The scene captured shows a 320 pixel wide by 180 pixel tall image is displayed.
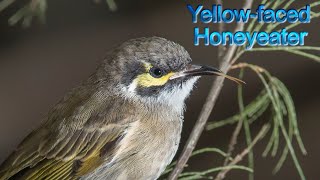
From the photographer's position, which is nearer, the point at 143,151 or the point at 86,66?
the point at 143,151

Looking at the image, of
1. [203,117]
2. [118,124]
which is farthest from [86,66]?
[203,117]

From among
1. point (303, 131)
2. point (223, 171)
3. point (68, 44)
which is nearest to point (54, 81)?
point (68, 44)

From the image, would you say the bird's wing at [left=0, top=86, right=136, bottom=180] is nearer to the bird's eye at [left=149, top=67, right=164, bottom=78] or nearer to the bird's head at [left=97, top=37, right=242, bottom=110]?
the bird's head at [left=97, top=37, right=242, bottom=110]

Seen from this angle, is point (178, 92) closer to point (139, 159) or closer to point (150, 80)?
point (150, 80)

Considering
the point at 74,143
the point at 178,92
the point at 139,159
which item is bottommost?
the point at 139,159

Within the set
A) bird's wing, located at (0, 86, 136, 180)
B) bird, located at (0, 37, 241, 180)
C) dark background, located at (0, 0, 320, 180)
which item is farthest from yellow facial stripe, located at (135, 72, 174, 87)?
dark background, located at (0, 0, 320, 180)

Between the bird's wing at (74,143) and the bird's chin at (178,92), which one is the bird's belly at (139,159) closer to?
the bird's wing at (74,143)
